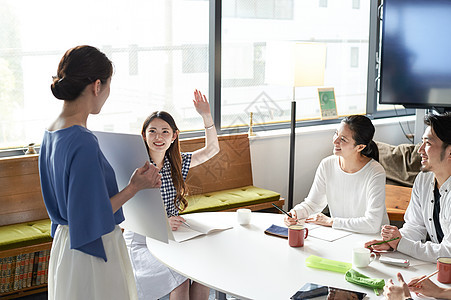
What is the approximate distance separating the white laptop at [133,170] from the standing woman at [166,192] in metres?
0.38

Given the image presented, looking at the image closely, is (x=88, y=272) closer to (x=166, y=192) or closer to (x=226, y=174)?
(x=166, y=192)

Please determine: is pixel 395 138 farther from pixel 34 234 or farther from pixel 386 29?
pixel 34 234

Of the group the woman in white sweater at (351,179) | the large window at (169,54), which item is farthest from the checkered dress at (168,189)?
the large window at (169,54)

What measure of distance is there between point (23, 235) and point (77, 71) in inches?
69.8

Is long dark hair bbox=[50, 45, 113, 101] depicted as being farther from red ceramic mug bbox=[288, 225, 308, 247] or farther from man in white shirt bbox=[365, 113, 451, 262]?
man in white shirt bbox=[365, 113, 451, 262]

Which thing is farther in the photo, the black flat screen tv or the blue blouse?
the black flat screen tv

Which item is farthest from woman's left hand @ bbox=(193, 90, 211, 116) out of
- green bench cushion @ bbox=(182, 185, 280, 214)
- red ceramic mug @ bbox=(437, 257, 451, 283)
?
red ceramic mug @ bbox=(437, 257, 451, 283)

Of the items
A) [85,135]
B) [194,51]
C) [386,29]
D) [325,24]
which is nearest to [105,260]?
[85,135]

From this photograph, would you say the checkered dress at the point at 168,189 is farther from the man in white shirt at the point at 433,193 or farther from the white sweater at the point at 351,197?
the man in white shirt at the point at 433,193

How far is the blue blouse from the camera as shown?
73.2 inches

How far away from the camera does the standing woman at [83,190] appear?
1.87 metres

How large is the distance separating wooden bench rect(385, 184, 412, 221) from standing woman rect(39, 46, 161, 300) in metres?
2.57

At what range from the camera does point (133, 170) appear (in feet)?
7.31

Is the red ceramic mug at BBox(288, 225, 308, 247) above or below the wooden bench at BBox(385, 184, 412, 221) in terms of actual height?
above
